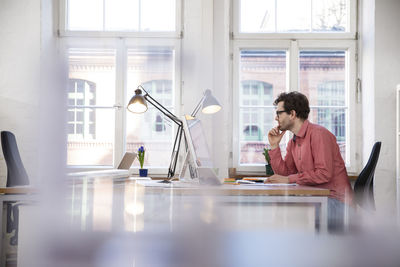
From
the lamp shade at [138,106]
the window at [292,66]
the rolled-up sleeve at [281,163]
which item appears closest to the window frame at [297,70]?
the window at [292,66]

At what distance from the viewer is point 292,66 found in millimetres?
3309

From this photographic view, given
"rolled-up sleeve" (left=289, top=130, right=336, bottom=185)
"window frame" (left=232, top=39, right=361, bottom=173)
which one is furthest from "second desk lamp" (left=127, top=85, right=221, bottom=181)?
"window frame" (left=232, top=39, right=361, bottom=173)

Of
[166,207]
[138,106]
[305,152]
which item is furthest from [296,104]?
[166,207]

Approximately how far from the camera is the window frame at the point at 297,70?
10.8 ft

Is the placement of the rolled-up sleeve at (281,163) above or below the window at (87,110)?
below

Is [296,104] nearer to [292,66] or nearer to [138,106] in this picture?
[138,106]

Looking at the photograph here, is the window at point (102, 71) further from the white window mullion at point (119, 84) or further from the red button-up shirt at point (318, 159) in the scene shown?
the red button-up shirt at point (318, 159)

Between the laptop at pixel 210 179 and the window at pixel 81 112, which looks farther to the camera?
the laptop at pixel 210 179

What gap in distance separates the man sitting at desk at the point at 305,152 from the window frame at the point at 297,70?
1222 millimetres

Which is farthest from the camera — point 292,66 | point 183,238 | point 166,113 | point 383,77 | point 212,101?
point 292,66

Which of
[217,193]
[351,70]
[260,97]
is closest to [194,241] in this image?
[217,193]

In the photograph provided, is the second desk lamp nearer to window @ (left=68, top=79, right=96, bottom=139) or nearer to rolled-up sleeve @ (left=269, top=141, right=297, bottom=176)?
window @ (left=68, top=79, right=96, bottom=139)

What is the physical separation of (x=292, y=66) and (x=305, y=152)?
5.28 ft

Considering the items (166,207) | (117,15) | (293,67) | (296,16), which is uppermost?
(296,16)
